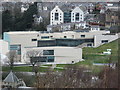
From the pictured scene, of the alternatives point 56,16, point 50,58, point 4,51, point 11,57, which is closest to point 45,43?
point 50,58

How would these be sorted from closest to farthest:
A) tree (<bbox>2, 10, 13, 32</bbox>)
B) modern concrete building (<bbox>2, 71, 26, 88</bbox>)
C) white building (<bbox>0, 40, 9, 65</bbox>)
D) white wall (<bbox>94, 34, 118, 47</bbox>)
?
1. modern concrete building (<bbox>2, 71, 26, 88</bbox>)
2. white building (<bbox>0, 40, 9, 65</bbox>)
3. white wall (<bbox>94, 34, 118, 47</bbox>)
4. tree (<bbox>2, 10, 13, 32</bbox>)

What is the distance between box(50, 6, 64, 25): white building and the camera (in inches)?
296

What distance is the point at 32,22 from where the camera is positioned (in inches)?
271

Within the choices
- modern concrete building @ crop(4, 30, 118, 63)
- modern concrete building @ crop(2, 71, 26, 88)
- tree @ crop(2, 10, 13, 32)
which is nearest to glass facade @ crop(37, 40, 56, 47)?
modern concrete building @ crop(4, 30, 118, 63)

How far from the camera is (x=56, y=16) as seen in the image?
7.62 m

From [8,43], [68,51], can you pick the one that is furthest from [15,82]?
[8,43]

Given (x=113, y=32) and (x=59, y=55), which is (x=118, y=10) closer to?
(x=113, y=32)

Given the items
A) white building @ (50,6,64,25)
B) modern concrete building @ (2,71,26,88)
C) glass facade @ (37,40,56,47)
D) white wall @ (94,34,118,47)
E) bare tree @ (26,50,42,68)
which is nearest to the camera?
modern concrete building @ (2,71,26,88)

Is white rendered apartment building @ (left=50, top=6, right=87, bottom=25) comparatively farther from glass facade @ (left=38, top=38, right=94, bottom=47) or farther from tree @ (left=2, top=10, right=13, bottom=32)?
glass facade @ (left=38, top=38, right=94, bottom=47)

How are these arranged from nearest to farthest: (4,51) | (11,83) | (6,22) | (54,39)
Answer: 1. (11,83)
2. (4,51)
3. (54,39)
4. (6,22)

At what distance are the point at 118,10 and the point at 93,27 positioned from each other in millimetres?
1152

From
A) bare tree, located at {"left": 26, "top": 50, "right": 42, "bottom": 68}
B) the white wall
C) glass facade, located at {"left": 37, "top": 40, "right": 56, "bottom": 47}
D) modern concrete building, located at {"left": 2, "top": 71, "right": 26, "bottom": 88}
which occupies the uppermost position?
the white wall

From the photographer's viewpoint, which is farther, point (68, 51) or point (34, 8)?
point (34, 8)

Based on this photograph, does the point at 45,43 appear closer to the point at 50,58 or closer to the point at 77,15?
the point at 50,58
